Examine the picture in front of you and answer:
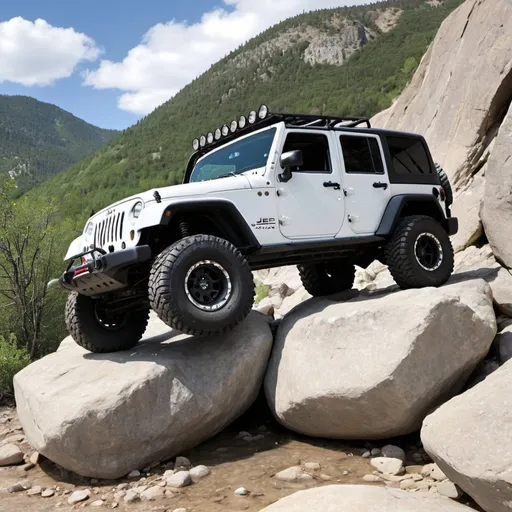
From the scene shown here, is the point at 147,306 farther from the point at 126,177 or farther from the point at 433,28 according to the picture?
the point at 433,28

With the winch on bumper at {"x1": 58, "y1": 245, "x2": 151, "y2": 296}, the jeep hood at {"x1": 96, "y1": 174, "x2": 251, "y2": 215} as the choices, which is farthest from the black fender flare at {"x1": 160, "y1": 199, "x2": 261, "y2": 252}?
the winch on bumper at {"x1": 58, "y1": 245, "x2": 151, "y2": 296}

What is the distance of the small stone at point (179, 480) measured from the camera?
17.2ft

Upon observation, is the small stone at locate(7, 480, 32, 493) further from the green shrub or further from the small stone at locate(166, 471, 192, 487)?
the green shrub

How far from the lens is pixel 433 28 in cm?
7950

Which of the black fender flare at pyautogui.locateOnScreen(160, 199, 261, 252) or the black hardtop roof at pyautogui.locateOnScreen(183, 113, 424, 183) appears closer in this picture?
the black fender flare at pyautogui.locateOnScreen(160, 199, 261, 252)

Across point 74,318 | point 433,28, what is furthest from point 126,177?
point 74,318

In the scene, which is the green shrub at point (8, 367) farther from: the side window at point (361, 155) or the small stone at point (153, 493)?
the side window at point (361, 155)

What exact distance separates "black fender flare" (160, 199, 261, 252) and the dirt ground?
2.22 meters

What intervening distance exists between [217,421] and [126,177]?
75.0 m

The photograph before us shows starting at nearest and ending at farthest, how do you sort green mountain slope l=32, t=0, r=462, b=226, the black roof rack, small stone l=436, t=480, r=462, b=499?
small stone l=436, t=480, r=462, b=499, the black roof rack, green mountain slope l=32, t=0, r=462, b=226

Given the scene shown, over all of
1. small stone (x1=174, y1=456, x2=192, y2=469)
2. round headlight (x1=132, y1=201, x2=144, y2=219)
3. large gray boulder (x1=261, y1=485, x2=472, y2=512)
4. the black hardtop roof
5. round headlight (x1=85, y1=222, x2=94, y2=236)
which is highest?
the black hardtop roof

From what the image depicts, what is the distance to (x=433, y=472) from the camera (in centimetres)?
504

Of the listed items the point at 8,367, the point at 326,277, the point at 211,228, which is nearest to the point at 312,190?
Result: the point at 211,228

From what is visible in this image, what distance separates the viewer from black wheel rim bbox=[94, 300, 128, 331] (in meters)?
6.96
